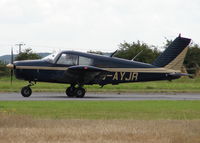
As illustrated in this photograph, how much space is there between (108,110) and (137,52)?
66904 mm

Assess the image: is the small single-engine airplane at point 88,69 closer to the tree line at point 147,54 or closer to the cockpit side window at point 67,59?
the cockpit side window at point 67,59

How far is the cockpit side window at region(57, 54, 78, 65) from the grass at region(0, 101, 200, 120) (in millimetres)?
7232

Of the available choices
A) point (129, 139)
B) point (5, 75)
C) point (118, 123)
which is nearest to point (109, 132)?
point (129, 139)

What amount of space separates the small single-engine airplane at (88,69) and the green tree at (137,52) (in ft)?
161

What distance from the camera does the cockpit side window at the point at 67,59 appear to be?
32.0 metres

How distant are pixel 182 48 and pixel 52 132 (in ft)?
67.8

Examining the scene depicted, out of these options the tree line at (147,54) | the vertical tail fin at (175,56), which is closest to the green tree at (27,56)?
Result: the tree line at (147,54)

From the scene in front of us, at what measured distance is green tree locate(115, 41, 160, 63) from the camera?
84.7m

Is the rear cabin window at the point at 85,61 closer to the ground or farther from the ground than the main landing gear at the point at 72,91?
farther from the ground

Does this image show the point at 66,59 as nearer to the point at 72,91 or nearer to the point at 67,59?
the point at 67,59

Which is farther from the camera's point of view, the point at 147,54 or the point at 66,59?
the point at 147,54

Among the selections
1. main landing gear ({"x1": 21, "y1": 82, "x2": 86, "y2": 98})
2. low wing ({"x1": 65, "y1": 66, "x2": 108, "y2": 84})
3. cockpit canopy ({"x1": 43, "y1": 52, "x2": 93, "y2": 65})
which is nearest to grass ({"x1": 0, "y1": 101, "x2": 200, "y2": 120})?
main landing gear ({"x1": 21, "y1": 82, "x2": 86, "y2": 98})

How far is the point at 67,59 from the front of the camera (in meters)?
32.0

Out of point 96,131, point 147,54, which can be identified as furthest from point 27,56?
point 96,131
